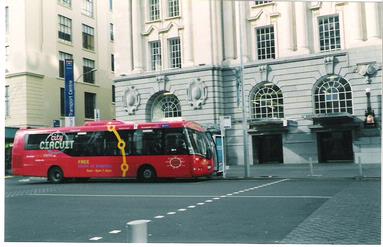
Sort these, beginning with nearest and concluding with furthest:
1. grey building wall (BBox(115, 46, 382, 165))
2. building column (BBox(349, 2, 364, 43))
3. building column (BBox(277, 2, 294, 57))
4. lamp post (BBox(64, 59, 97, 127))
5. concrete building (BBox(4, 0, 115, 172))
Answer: grey building wall (BBox(115, 46, 382, 165)) < building column (BBox(349, 2, 364, 43)) < concrete building (BBox(4, 0, 115, 172)) < lamp post (BBox(64, 59, 97, 127)) < building column (BBox(277, 2, 294, 57))

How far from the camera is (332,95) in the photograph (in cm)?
2811

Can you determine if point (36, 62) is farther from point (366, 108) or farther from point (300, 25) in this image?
point (366, 108)

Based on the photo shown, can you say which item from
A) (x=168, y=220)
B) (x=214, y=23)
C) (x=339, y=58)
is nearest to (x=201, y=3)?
(x=214, y=23)

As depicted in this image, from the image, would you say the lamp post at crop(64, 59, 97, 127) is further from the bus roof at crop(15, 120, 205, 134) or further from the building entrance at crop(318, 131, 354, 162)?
the building entrance at crop(318, 131, 354, 162)

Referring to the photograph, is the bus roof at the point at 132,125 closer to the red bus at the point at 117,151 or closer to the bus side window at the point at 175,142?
the red bus at the point at 117,151

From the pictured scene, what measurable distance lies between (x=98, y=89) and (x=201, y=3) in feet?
32.0

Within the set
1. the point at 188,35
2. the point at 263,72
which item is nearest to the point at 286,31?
the point at 263,72

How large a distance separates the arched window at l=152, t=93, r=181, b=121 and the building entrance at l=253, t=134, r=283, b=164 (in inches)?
207

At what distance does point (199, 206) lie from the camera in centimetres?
1174

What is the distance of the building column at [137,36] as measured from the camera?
31719 millimetres

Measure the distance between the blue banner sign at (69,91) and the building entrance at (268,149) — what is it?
36.2 feet

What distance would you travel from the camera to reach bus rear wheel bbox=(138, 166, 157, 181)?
20656 mm

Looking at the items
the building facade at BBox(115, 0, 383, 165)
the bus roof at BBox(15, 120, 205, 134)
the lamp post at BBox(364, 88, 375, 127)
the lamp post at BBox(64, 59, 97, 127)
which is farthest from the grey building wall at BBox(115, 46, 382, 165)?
the bus roof at BBox(15, 120, 205, 134)

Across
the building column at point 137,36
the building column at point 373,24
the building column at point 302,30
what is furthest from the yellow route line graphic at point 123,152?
the building column at point 373,24
